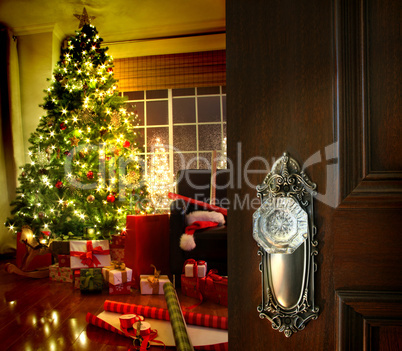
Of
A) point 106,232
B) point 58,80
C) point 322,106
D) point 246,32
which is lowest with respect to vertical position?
point 106,232

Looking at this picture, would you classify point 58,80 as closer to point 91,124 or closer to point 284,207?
point 91,124

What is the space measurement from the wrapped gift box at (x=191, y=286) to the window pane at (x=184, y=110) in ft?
8.29

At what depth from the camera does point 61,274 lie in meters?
2.33

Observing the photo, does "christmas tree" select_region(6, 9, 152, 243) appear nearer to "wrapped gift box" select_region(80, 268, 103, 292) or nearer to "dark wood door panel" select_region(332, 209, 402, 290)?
"wrapped gift box" select_region(80, 268, 103, 292)

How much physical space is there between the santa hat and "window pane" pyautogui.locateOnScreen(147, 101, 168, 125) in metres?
2.30

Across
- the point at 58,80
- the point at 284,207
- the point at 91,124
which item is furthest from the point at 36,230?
the point at 284,207

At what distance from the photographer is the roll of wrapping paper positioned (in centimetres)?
132

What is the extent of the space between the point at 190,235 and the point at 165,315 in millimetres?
702

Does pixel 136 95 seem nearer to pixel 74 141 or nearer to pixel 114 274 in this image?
pixel 74 141

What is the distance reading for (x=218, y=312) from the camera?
1.66m

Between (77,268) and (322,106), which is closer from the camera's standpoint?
(322,106)

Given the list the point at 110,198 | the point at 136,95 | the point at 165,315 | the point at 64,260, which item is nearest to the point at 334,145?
the point at 165,315

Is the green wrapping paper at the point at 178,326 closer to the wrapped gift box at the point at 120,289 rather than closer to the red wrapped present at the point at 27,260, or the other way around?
the wrapped gift box at the point at 120,289

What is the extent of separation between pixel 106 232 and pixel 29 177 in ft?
3.42
